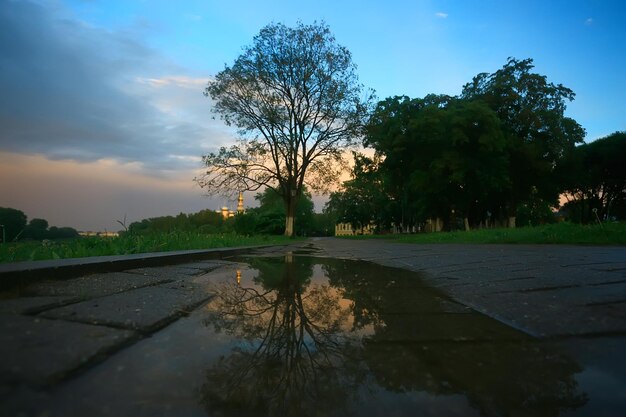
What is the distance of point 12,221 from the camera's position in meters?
6.92

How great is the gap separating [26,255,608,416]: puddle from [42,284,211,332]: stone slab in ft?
0.41

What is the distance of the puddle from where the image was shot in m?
1.11

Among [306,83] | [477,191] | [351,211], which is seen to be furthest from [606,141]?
[351,211]

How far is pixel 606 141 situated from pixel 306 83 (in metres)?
29.4

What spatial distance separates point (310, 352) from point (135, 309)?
44.9 inches

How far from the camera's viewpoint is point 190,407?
3.59 feet

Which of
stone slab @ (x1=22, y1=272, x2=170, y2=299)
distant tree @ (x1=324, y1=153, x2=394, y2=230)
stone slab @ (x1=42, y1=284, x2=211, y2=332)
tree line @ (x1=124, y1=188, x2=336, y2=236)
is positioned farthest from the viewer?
distant tree @ (x1=324, y1=153, x2=394, y2=230)

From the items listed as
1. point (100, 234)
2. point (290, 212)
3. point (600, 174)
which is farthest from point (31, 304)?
point (600, 174)

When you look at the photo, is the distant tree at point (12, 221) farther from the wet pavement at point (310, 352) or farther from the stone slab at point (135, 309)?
the stone slab at point (135, 309)

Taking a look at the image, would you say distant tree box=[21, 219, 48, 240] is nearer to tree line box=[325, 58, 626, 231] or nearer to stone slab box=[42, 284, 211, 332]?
stone slab box=[42, 284, 211, 332]

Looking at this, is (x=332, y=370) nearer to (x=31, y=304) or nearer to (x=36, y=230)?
(x=31, y=304)

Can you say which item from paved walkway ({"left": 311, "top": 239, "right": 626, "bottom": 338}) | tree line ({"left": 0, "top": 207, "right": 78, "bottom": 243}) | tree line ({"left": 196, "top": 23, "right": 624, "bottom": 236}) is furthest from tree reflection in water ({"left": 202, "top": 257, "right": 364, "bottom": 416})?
tree line ({"left": 196, "top": 23, "right": 624, "bottom": 236})

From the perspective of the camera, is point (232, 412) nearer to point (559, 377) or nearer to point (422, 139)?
point (559, 377)

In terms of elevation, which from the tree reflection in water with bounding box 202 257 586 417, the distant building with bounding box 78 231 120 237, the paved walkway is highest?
the distant building with bounding box 78 231 120 237
